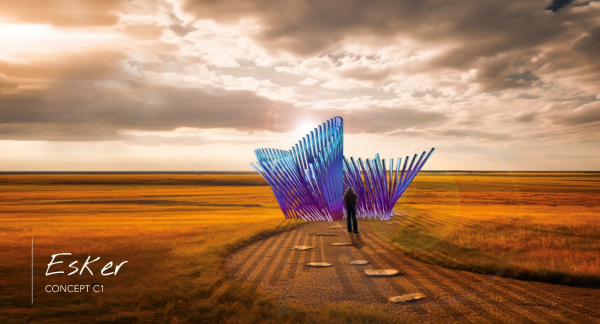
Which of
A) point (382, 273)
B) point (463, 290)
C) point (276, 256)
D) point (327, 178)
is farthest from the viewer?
point (327, 178)

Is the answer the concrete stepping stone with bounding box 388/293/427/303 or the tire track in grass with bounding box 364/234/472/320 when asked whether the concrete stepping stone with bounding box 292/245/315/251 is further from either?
the concrete stepping stone with bounding box 388/293/427/303

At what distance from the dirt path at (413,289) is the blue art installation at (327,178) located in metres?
5.70

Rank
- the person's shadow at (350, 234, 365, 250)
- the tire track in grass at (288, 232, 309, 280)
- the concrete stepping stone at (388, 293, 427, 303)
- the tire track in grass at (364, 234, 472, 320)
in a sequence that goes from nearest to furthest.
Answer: the tire track in grass at (364, 234, 472, 320) < the concrete stepping stone at (388, 293, 427, 303) < the tire track in grass at (288, 232, 309, 280) < the person's shadow at (350, 234, 365, 250)

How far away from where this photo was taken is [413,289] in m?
5.96

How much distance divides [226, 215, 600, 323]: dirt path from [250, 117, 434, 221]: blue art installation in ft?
18.7

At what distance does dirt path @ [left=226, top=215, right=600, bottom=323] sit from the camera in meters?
4.91

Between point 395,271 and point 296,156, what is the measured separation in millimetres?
9032

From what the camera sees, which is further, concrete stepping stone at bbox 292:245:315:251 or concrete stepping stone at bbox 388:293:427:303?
concrete stepping stone at bbox 292:245:315:251

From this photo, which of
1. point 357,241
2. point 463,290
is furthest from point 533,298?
point 357,241

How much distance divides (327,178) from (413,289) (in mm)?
8510

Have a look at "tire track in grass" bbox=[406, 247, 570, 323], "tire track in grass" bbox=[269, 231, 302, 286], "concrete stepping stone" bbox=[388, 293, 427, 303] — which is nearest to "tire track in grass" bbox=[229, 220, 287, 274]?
"tire track in grass" bbox=[269, 231, 302, 286]

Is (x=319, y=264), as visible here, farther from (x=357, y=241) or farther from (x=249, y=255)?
(x=357, y=241)

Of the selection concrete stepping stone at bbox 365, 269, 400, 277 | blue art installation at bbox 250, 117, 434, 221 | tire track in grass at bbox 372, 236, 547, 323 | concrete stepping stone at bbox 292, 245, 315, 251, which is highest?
blue art installation at bbox 250, 117, 434, 221

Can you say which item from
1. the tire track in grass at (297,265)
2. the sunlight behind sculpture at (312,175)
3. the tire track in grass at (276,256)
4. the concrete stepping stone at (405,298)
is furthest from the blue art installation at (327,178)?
the concrete stepping stone at (405,298)
